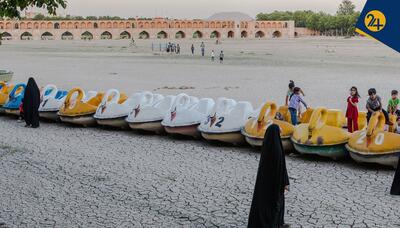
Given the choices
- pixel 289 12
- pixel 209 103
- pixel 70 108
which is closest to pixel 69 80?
pixel 70 108

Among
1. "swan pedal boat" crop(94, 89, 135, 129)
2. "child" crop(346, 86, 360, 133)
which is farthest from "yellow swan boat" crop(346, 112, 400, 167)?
"swan pedal boat" crop(94, 89, 135, 129)

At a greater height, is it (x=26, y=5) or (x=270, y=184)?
(x=26, y=5)

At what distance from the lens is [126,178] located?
30.4 feet

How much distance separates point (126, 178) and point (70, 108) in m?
5.44

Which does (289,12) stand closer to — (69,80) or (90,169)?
(69,80)

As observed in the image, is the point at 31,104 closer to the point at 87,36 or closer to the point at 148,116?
the point at 148,116

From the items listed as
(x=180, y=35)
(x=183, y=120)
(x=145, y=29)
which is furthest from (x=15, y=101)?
(x=180, y=35)

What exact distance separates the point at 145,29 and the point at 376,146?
127 m

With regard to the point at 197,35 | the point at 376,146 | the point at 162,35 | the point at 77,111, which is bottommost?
the point at 197,35

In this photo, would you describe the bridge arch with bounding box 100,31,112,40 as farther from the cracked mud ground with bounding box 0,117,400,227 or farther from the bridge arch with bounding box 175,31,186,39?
the cracked mud ground with bounding box 0,117,400,227

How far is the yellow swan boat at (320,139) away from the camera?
392 inches

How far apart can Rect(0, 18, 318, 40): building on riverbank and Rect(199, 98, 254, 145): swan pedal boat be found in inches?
4731

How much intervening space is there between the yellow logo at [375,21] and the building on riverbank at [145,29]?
128066 millimetres

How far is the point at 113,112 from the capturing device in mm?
13469
